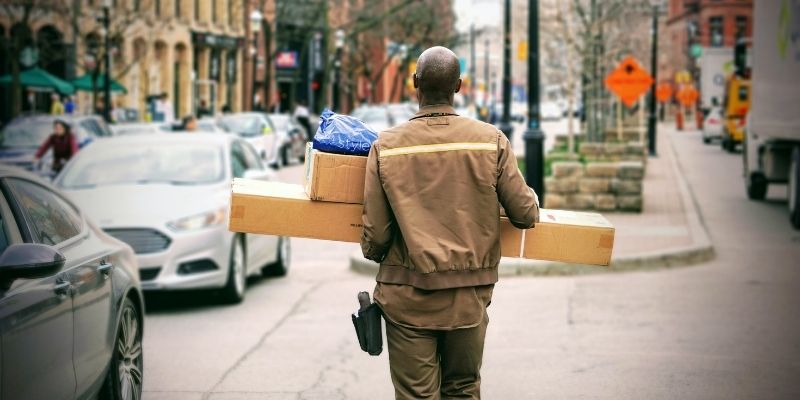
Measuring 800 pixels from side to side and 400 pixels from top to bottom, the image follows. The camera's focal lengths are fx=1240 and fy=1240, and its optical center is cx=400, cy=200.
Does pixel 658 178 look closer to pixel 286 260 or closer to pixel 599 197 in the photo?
pixel 599 197

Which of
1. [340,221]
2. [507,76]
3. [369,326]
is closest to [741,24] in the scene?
[507,76]

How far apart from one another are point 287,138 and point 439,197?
107 feet

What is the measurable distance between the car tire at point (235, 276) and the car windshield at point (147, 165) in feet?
2.88

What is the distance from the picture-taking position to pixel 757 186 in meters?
22.2

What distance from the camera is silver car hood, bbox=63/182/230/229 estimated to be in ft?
34.4

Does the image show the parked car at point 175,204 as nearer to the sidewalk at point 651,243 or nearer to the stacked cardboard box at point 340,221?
the sidewalk at point 651,243

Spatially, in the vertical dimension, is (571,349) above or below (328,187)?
below

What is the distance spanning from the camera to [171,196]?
11.1 metres

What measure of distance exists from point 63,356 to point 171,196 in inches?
242

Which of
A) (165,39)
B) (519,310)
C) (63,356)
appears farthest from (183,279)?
(165,39)

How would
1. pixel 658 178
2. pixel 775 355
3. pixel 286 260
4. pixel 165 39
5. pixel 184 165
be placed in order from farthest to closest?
1. pixel 165 39
2. pixel 658 178
3. pixel 286 260
4. pixel 184 165
5. pixel 775 355

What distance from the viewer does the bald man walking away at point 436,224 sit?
4555mm

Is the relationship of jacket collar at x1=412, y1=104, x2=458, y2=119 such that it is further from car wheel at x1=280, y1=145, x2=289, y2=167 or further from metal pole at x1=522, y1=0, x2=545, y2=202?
car wheel at x1=280, y1=145, x2=289, y2=167

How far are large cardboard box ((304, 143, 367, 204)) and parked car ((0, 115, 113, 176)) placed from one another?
17947 millimetres
